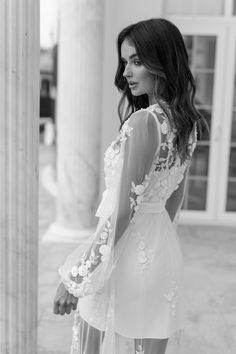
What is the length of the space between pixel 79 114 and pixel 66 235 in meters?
1.24

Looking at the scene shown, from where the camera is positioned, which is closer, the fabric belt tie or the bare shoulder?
the bare shoulder

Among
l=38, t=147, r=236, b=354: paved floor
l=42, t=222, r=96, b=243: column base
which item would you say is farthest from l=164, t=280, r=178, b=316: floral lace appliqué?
l=42, t=222, r=96, b=243: column base

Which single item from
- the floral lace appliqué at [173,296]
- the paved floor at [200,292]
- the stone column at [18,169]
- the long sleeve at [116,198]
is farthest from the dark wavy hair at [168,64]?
the paved floor at [200,292]

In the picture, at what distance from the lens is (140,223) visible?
1.64 m

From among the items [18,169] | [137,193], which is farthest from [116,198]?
[18,169]

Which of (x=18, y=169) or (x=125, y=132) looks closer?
(x=125, y=132)

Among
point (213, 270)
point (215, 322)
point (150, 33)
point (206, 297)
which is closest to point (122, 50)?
point (150, 33)

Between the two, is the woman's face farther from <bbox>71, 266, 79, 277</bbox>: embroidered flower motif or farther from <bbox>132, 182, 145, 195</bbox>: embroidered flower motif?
<bbox>71, 266, 79, 277</bbox>: embroidered flower motif

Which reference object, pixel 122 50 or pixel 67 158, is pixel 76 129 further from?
pixel 122 50

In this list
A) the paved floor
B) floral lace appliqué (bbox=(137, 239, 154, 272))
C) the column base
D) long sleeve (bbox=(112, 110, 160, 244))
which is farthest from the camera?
the column base

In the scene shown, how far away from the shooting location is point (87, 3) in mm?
5008

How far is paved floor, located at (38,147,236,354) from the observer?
303cm

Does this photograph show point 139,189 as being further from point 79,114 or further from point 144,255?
point 79,114

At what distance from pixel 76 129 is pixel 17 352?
360cm
